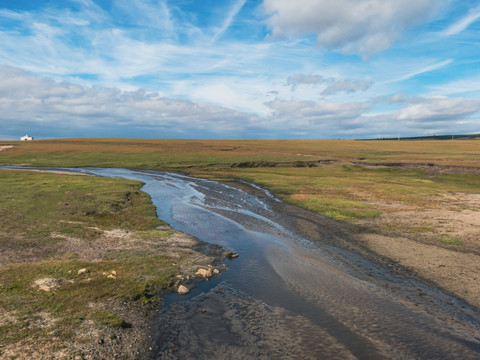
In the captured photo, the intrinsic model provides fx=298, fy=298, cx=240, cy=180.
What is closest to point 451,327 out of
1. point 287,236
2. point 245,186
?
point 287,236

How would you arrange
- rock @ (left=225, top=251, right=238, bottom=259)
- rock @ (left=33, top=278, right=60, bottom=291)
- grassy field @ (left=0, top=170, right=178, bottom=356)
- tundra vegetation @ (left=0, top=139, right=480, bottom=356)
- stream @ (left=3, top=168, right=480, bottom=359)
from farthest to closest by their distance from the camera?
rock @ (left=225, top=251, right=238, bottom=259)
rock @ (left=33, top=278, right=60, bottom=291)
tundra vegetation @ (left=0, top=139, right=480, bottom=356)
grassy field @ (left=0, top=170, right=178, bottom=356)
stream @ (left=3, top=168, right=480, bottom=359)

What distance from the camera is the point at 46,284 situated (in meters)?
12.4

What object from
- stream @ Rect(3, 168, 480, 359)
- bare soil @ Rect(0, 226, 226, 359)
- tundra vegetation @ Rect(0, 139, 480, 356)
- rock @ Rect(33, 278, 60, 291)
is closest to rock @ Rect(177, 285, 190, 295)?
stream @ Rect(3, 168, 480, 359)

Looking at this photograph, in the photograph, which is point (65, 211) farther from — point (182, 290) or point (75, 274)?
point (182, 290)

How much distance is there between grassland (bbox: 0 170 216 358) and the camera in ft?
31.1

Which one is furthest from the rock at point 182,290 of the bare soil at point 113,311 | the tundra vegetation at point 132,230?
the tundra vegetation at point 132,230

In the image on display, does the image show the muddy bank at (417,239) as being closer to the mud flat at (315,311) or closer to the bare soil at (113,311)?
the mud flat at (315,311)

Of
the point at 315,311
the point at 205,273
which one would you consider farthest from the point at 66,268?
the point at 315,311

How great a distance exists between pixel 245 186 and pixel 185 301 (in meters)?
36.9

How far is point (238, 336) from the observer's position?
34.0ft

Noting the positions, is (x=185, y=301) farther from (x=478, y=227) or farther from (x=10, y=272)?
(x=478, y=227)

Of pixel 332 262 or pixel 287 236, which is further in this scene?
pixel 287 236

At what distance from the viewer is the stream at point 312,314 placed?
979 centimetres

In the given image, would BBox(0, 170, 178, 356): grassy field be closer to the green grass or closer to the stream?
the green grass
